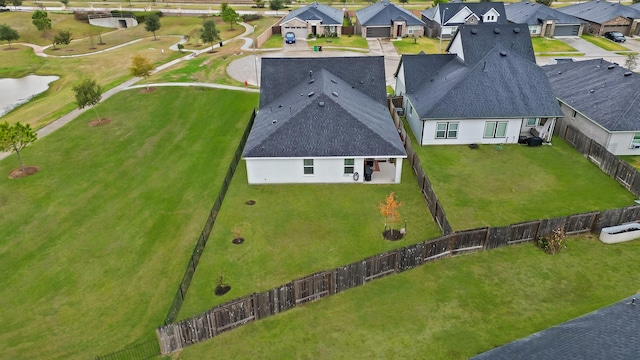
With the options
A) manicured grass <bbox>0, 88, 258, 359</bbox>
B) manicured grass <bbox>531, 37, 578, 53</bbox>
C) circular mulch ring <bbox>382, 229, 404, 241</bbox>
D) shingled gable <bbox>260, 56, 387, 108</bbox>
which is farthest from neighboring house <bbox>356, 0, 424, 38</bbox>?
circular mulch ring <bbox>382, 229, 404, 241</bbox>

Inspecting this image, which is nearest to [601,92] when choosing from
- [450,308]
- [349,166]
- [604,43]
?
[349,166]

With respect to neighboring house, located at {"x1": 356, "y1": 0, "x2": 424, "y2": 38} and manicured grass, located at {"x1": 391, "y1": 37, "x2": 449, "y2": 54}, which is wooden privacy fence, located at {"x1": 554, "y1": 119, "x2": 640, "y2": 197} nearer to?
manicured grass, located at {"x1": 391, "y1": 37, "x2": 449, "y2": 54}

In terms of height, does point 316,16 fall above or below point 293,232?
above

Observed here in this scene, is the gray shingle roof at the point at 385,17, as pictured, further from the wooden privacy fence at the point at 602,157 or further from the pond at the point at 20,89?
the pond at the point at 20,89

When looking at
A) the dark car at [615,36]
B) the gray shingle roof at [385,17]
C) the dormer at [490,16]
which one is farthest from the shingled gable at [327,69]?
the dark car at [615,36]

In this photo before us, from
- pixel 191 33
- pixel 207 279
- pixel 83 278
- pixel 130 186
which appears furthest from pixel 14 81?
pixel 207 279

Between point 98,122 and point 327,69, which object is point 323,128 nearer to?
point 327,69

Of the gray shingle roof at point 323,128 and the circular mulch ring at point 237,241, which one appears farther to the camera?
the gray shingle roof at point 323,128
